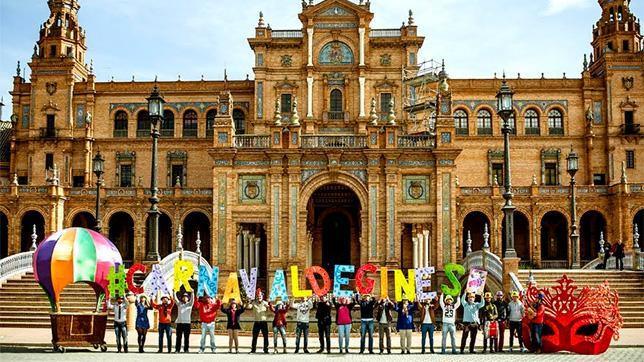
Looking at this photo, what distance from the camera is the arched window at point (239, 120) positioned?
195 feet

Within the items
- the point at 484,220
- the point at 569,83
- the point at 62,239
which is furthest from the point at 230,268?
the point at 569,83

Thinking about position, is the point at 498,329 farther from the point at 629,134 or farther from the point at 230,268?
the point at 629,134

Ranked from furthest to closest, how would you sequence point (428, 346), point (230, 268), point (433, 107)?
1. point (433, 107)
2. point (230, 268)
3. point (428, 346)

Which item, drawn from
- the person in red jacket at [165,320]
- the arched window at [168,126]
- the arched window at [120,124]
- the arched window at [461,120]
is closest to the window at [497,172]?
the arched window at [461,120]

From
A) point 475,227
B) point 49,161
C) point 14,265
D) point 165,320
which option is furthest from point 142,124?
point 165,320

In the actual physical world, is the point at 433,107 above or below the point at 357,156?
above

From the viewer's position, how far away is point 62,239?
2328 centimetres

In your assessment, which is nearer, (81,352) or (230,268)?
(81,352)

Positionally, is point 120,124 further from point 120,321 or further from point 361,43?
point 120,321

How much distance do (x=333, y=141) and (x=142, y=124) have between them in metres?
25.3

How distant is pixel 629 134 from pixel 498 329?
39.6 metres

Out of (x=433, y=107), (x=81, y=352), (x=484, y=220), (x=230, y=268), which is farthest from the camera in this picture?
(x=484, y=220)

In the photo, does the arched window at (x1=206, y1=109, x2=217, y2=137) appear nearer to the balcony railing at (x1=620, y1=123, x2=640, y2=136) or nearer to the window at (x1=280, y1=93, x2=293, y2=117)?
the window at (x1=280, y1=93, x2=293, y2=117)

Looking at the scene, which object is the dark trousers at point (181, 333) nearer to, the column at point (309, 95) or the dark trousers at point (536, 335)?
the dark trousers at point (536, 335)
